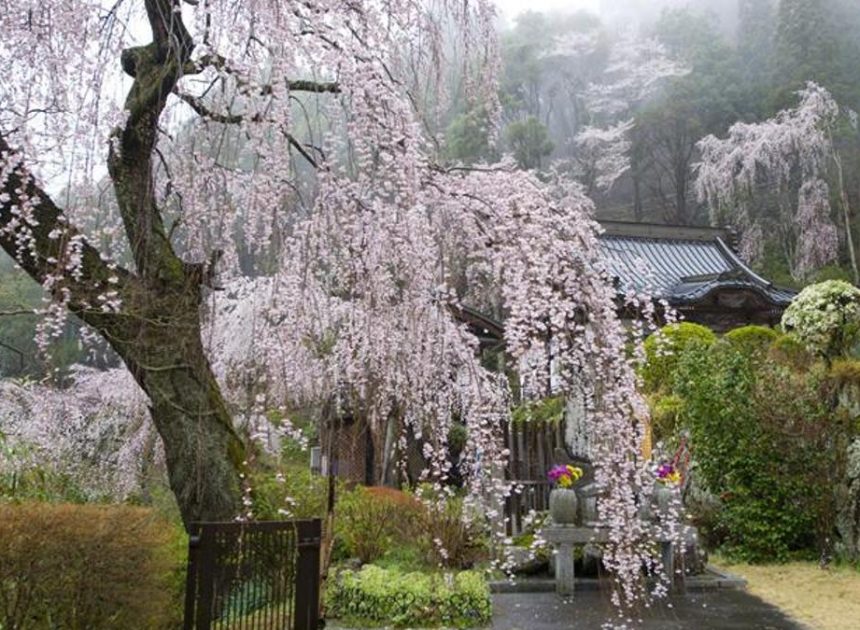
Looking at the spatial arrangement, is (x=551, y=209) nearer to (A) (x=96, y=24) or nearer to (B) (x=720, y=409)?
(A) (x=96, y=24)

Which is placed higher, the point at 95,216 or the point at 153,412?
the point at 95,216

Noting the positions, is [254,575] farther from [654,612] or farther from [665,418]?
[665,418]

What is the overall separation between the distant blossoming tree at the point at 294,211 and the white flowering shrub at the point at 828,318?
6.22 meters

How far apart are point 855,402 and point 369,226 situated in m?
6.18

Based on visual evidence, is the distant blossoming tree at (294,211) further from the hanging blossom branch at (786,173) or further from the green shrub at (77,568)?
the hanging blossom branch at (786,173)

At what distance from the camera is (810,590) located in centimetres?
628

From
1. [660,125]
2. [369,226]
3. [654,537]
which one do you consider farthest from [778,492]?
[660,125]

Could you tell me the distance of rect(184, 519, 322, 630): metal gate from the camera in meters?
3.64

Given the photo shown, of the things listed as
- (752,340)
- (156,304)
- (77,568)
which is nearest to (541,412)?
(752,340)

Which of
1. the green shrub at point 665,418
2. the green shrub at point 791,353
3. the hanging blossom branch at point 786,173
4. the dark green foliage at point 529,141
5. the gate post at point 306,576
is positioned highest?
the dark green foliage at point 529,141

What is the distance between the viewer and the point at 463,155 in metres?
19.3

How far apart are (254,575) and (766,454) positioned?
5829 mm

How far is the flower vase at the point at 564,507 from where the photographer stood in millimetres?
6348

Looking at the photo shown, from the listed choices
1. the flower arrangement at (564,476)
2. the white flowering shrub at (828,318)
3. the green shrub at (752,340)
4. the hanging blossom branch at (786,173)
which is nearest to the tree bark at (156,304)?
the flower arrangement at (564,476)
